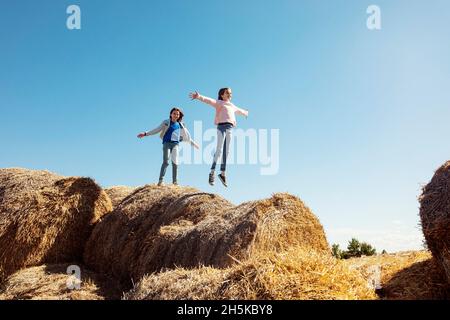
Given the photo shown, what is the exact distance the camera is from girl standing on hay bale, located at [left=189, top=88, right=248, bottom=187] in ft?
33.4

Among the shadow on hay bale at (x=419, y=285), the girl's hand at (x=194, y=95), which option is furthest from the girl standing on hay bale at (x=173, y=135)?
the shadow on hay bale at (x=419, y=285)

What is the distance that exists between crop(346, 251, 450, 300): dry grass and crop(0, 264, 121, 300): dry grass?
4.50m

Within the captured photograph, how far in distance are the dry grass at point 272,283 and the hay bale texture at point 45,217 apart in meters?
5.21

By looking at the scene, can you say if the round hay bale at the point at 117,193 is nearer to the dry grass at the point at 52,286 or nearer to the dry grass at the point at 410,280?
the dry grass at the point at 52,286

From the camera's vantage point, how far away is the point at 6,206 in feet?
31.3

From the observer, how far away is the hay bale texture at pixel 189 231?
6586 mm

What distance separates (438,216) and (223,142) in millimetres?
5448

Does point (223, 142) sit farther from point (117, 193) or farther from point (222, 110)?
point (117, 193)

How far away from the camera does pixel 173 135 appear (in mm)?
12000

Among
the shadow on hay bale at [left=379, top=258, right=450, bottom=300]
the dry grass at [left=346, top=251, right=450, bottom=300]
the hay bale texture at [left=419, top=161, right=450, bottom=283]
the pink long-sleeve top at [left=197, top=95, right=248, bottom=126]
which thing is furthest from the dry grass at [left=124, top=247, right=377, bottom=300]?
the pink long-sleeve top at [left=197, top=95, right=248, bottom=126]

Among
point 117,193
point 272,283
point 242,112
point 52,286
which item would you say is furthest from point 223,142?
point 272,283

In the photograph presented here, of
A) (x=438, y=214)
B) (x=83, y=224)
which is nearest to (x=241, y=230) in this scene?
(x=438, y=214)
